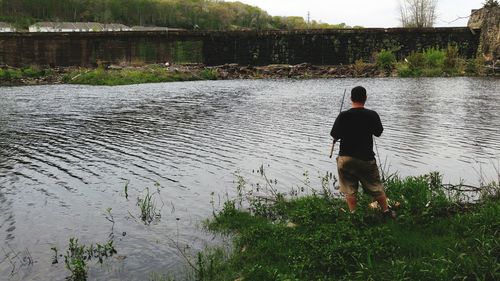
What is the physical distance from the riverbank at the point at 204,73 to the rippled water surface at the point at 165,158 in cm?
2048

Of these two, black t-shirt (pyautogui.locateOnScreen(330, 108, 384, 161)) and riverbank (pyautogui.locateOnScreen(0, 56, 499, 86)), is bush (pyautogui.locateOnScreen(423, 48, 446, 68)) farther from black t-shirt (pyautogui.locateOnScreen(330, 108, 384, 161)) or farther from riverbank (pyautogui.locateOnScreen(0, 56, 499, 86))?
black t-shirt (pyautogui.locateOnScreen(330, 108, 384, 161))

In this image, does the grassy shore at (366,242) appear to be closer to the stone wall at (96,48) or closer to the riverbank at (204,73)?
the riverbank at (204,73)

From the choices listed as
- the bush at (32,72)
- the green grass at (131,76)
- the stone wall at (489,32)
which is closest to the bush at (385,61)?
the stone wall at (489,32)

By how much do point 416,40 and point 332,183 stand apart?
51.4 meters

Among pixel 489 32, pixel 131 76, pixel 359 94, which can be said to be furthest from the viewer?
pixel 489 32

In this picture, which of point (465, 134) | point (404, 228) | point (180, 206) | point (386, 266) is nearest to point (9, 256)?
point (180, 206)

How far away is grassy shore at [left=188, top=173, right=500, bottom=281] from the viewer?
5211 mm

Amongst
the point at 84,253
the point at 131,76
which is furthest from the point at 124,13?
the point at 84,253

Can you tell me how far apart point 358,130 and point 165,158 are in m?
7.23

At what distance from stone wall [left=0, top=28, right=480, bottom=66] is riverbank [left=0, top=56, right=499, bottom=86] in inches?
132

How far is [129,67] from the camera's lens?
53781 mm

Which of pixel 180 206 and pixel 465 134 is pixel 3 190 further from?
pixel 465 134

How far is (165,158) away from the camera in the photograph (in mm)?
12766

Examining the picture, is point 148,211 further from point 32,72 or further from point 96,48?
point 96,48
